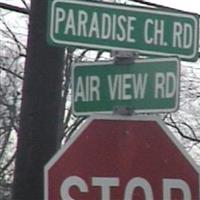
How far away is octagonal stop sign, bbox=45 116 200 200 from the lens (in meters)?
4.19

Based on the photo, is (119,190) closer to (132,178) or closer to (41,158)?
(132,178)

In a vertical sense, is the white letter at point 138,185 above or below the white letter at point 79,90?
below

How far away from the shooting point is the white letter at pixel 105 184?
4.20 metres

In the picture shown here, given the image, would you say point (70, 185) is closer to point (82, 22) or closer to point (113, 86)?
point (113, 86)

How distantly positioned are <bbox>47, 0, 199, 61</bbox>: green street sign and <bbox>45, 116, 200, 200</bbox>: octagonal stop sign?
0.41 m

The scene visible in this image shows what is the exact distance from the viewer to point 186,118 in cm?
2881

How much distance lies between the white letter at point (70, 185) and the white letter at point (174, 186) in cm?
39

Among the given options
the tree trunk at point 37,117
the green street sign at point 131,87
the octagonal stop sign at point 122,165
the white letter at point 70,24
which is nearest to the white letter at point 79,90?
the green street sign at point 131,87

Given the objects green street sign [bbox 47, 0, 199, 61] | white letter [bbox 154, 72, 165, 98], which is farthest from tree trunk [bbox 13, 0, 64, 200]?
white letter [bbox 154, 72, 165, 98]

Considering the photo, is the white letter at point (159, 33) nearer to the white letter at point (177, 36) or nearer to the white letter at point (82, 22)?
the white letter at point (177, 36)

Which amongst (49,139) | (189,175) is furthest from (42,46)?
(189,175)

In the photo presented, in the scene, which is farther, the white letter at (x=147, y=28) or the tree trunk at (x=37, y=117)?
the tree trunk at (x=37, y=117)

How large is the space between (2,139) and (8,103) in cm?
474

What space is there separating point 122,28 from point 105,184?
84 cm
